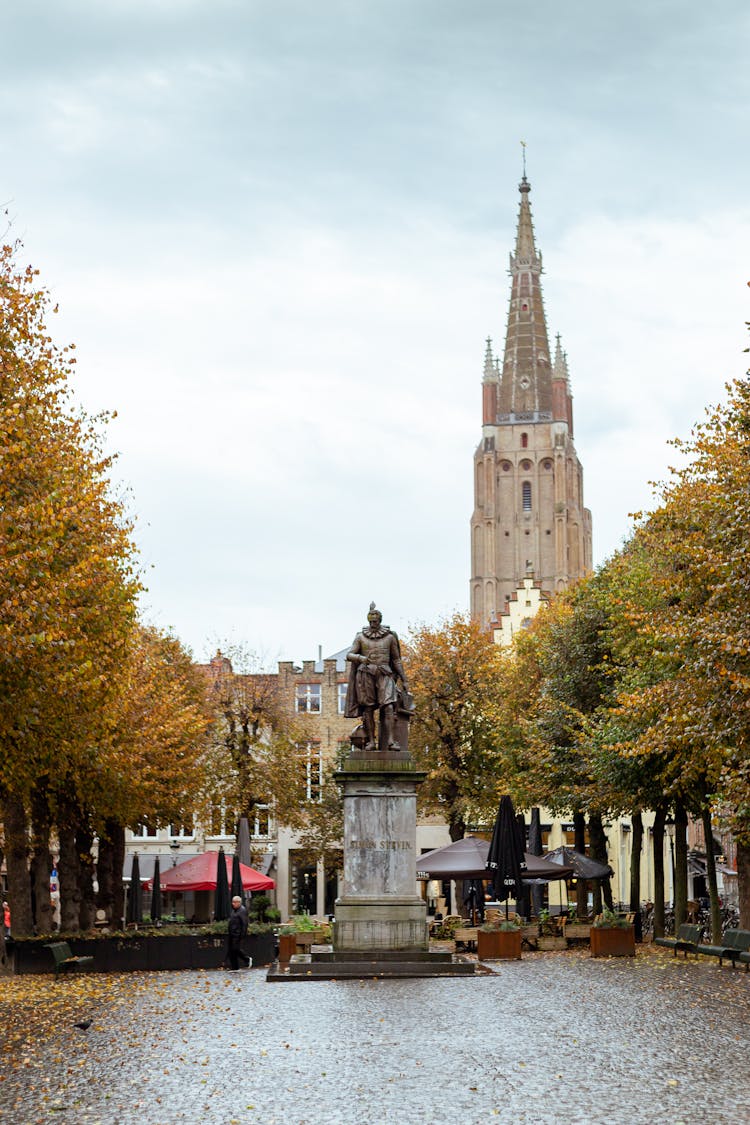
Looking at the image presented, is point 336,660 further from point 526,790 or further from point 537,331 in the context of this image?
point 537,331

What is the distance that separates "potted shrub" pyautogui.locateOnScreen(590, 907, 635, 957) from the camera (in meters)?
29.6

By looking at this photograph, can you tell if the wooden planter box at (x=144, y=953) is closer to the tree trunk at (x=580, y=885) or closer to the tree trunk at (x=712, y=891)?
the tree trunk at (x=712, y=891)

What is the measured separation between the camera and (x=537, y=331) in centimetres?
14725

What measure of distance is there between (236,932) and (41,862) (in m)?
8.63

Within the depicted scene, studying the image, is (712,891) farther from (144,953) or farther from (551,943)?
(144,953)

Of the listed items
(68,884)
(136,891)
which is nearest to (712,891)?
(68,884)

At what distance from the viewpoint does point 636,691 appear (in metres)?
31.5

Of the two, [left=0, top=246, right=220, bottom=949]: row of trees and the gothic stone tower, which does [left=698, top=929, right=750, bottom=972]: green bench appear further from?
the gothic stone tower

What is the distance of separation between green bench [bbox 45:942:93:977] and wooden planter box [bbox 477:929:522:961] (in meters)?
7.39

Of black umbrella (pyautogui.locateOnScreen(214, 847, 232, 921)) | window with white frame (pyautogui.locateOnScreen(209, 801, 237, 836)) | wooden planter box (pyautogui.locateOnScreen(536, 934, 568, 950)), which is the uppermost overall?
window with white frame (pyautogui.locateOnScreen(209, 801, 237, 836))

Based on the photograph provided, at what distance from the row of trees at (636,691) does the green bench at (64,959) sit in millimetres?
10523

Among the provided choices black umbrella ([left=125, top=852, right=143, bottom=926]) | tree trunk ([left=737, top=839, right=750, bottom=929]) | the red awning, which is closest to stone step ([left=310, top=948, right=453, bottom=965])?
tree trunk ([left=737, top=839, right=750, bottom=929])

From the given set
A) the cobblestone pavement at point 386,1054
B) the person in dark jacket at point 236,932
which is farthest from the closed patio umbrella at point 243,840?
the cobblestone pavement at point 386,1054

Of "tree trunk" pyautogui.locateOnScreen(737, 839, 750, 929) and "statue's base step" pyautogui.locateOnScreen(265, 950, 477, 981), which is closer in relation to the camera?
"statue's base step" pyautogui.locateOnScreen(265, 950, 477, 981)
